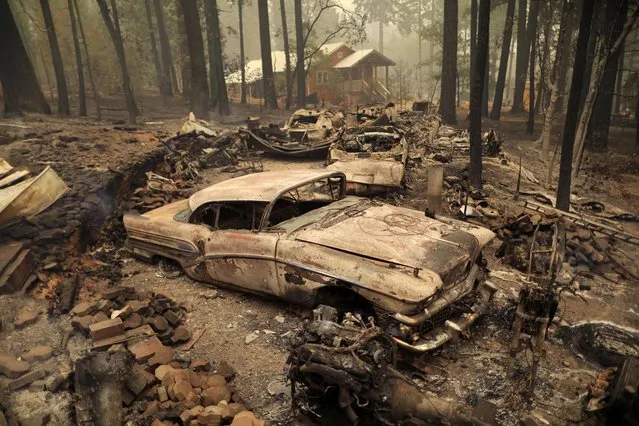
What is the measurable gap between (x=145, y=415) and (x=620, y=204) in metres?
10.2

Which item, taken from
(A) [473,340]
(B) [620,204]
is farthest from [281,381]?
(B) [620,204]

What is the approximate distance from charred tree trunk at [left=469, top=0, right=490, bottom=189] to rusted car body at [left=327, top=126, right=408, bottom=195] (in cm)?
146

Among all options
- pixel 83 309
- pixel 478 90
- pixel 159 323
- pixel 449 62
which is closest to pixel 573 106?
pixel 478 90

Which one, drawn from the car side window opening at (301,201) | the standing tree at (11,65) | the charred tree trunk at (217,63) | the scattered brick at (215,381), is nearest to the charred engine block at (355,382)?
the scattered brick at (215,381)

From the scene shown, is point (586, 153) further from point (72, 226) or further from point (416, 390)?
point (72, 226)

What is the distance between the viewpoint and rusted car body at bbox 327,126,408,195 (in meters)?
8.09

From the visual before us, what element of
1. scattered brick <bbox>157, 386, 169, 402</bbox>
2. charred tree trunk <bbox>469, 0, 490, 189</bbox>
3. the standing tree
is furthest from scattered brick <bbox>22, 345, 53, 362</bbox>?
the standing tree

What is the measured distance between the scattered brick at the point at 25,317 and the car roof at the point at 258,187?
2.03 m

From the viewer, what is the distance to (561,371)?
373cm

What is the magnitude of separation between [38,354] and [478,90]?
8.20 meters

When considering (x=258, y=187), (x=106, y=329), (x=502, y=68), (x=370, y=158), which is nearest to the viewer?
(x=106, y=329)

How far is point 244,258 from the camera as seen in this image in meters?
4.53

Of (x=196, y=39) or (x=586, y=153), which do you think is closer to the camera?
(x=586, y=153)

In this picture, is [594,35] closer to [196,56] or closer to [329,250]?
[196,56]
